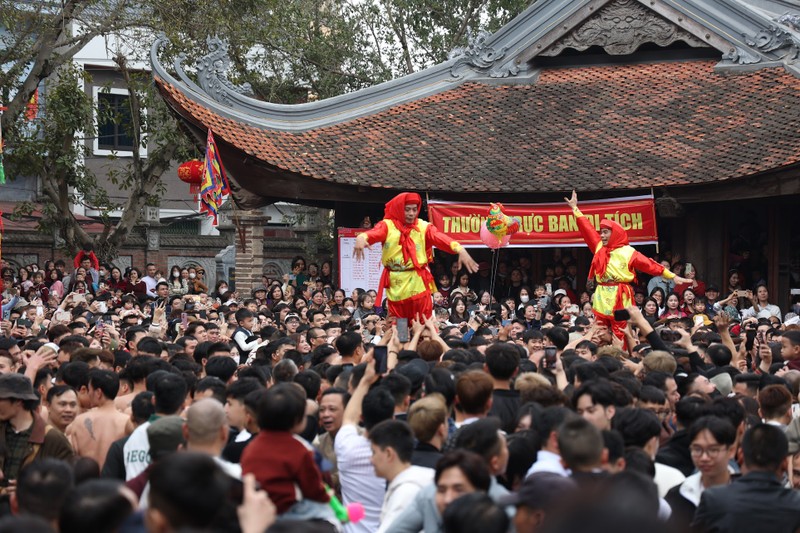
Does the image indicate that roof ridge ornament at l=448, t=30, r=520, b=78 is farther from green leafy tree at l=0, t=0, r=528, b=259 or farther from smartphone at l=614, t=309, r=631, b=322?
smartphone at l=614, t=309, r=631, b=322

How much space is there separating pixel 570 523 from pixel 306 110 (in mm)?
18501

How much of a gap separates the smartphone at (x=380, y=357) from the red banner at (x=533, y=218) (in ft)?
33.3

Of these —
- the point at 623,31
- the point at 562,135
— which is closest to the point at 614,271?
the point at 562,135

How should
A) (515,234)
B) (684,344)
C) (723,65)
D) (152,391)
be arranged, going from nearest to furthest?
(152,391) < (684,344) < (515,234) < (723,65)

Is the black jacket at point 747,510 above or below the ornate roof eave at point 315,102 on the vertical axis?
below

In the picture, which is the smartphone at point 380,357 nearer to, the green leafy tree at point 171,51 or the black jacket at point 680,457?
the black jacket at point 680,457

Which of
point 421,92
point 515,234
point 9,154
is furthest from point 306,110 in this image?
point 9,154

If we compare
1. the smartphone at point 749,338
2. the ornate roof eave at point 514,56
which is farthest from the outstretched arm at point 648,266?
the ornate roof eave at point 514,56

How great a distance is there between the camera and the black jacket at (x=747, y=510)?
5.12 m

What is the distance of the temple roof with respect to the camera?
1859cm

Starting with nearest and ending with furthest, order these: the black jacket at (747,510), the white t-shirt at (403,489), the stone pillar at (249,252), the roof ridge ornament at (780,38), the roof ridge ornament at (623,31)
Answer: the black jacket at (747,510), the white t-shirt at (403,489), the roof ridge ornament at (780,38), the roof ridge ornament at (623,31), the stone pillar at (249,252)

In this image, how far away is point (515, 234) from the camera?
60.9ft

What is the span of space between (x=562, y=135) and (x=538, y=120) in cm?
66

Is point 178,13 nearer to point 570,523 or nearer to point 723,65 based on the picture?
point 723,65
